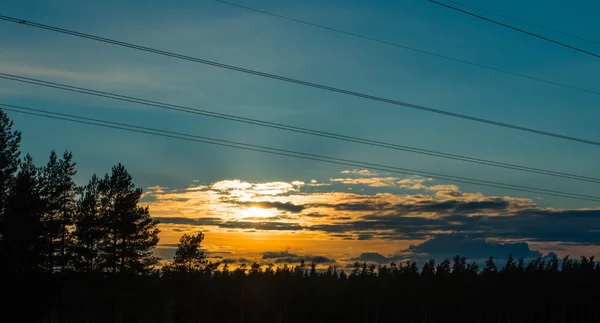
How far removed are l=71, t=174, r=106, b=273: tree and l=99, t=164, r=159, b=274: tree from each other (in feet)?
2.46

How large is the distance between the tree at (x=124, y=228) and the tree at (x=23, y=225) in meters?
8.26

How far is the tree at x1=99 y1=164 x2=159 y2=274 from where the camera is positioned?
78.2 metres

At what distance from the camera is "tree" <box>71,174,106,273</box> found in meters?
78.4

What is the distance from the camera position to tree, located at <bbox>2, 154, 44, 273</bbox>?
232ft

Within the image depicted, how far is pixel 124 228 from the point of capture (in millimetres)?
78188

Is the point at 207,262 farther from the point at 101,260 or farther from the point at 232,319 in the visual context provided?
the point at 232,319

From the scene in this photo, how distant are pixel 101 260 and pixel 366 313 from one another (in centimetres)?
11730

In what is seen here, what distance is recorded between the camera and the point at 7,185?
234 ft

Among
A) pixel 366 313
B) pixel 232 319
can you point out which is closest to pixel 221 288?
pixel 232 319

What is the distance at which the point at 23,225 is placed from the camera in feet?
233

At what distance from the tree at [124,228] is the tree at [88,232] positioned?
0.75 m

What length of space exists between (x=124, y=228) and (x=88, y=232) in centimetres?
469

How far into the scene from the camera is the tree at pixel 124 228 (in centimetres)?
7825

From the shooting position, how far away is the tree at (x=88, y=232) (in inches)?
3086
